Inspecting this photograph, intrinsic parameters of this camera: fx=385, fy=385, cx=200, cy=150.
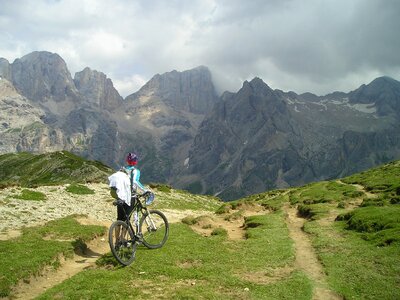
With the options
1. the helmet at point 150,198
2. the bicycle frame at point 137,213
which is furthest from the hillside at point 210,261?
the helmet at point 150,198

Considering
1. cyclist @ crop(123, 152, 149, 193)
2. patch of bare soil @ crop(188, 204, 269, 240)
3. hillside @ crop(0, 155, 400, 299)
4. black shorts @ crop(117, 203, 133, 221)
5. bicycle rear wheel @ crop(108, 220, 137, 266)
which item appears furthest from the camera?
patch of bare soil @ crop(188, 204, 269, 240)

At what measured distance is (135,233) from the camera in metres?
20.6

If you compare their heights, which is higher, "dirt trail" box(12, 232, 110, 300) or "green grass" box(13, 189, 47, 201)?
"green grass" box(13, 189, 47, 201)

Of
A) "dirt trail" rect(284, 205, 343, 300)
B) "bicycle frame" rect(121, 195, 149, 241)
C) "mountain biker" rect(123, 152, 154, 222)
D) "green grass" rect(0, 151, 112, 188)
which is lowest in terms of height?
"dirt trail" rect(284, 205, 343, 300)

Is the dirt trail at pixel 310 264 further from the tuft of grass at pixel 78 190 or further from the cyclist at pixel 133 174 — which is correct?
the tuft of grass at pixel 78 190

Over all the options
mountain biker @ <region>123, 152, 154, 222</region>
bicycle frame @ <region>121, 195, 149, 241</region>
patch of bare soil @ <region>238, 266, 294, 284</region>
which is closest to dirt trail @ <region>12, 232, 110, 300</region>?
bicycle frame @ <region>121, 195, 149, 241</region>

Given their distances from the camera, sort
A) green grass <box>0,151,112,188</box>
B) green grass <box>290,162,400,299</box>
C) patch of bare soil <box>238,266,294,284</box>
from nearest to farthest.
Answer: green grass <box>290,162,400,299</box> → patch of bare soil <box>238,266,294,284</box> → green grass <box>0,151,112,188</box>

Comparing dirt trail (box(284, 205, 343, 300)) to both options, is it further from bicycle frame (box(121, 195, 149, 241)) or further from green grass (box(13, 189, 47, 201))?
green grass (box(13, 189, 47, 201))

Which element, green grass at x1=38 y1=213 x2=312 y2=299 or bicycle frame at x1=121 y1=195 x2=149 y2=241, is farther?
bicycle frame at x1=121 y1=195 x2=149 y2=241

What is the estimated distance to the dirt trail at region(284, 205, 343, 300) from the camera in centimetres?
1625

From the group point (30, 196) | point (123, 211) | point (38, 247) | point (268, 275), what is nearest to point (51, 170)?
point (30, 196)

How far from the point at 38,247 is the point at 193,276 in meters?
9.64

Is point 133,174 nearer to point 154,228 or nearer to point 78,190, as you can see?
point 154,228

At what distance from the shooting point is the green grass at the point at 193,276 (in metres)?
15.2
